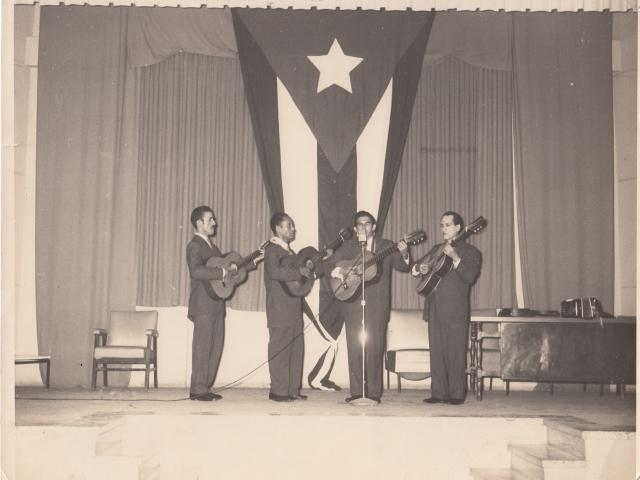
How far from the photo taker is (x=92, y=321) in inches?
319

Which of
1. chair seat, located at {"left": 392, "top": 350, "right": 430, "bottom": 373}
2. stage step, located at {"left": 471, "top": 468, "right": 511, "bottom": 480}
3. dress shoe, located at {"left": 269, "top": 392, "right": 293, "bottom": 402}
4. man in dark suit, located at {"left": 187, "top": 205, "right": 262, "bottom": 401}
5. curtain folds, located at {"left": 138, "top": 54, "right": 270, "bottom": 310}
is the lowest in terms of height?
stage step, located at {"left": 471, "top": 468, "right": 511, "bottom": 480}

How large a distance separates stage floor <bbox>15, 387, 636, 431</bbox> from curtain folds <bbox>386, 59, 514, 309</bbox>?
4.28ft

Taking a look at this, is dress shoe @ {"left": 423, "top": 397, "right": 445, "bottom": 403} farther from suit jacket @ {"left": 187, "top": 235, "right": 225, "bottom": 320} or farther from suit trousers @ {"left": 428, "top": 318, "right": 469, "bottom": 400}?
suit jacket @ {"left": 187, "top": 235, "right": 225, "bottom": 320}

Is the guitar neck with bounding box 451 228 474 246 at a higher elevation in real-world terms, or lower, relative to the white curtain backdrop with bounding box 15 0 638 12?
lower

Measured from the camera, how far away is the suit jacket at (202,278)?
6.40 metres

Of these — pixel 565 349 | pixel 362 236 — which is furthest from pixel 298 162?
pixel 565 349

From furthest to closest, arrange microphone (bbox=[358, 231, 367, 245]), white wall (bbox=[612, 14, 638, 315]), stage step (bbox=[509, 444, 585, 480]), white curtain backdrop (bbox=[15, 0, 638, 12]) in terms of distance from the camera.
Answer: white wall (bbox=[612, 14, 638, 315]), white curtain backdrop (bbox=[15, 0, 638, 12]), microphone (bbox=[358, 231, 367, 245]), stage step (bbox=[509, 444, 585, 480])

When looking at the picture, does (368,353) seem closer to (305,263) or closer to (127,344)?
(305,263)

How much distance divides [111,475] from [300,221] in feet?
12.9

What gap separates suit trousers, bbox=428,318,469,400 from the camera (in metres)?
6.33

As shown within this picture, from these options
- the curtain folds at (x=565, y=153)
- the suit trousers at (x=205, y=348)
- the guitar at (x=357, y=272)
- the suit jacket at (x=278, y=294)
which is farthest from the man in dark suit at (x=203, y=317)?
the curtain folds at (x=565, y=153)

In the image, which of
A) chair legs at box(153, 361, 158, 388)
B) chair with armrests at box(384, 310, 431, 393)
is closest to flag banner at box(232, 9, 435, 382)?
chair with armrests at box(384, 310, 431, 393)

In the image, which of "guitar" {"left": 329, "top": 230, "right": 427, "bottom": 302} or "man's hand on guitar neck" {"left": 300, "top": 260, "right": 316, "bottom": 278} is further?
"man's hand on guitar neck" {"left": 300, "top": 260, "right": 316, "bottom": 278}

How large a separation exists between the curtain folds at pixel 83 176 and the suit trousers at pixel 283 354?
222 cm
